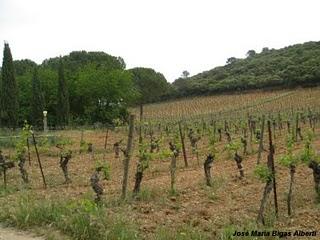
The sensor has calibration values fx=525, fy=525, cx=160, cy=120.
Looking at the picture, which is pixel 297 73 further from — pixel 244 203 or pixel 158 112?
pixel 244 203

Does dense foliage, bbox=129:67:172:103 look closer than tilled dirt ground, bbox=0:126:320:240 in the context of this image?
No

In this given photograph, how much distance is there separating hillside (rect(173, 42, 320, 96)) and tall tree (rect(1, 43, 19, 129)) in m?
35.7

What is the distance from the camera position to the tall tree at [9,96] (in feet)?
144

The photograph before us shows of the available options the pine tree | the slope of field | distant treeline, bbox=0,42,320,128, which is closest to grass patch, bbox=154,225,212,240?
distant treeline, bbox=0,42,320,128

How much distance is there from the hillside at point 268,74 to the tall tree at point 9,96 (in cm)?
3568

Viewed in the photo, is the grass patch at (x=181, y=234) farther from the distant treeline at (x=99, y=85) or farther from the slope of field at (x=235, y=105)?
the slope of field at (x=235, y=105)

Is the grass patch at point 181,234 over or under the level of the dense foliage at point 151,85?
under

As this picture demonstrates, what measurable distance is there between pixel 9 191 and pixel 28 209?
4.44 meters

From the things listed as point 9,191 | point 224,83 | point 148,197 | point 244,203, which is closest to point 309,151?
point 244,203

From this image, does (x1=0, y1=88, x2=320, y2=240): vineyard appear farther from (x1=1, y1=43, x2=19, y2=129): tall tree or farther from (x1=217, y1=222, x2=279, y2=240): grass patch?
(x1=1, y1=43, x2=19, y2=129): tall tree

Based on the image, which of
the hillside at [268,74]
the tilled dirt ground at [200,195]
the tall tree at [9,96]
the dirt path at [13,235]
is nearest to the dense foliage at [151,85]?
the hillside at [268,74]

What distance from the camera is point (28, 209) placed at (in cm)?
990

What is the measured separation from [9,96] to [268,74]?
43168 mm

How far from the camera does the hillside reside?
66531mm
